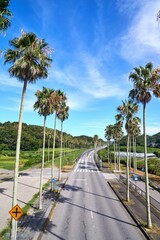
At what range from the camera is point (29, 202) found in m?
26.1

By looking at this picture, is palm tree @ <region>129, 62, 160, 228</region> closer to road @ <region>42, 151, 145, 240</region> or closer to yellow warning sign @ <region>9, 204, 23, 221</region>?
road @ <region>42, 151, 145, 240</region>

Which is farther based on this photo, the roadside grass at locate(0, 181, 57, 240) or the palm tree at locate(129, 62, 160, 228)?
the palm tree at locate(129, 62, 160, 228)

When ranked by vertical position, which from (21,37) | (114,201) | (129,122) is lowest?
(114,201)

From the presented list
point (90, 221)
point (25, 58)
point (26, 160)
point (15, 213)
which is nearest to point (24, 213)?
point (90, 221)

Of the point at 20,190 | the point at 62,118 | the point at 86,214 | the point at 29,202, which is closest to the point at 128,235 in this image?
the point at 86,214

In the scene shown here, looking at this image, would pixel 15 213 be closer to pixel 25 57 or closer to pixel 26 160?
pixel 25 57

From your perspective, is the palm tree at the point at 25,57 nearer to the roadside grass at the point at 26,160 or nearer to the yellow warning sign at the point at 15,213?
the yellow warning sign at the point at 15,213

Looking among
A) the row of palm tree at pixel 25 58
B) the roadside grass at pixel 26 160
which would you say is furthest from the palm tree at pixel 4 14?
the roadside grass at pixel 26 160

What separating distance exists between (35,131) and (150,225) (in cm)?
14679

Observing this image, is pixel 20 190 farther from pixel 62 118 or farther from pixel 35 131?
pixel 35 131

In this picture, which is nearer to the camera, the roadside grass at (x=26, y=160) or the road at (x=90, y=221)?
the road at (x=90, y=221)

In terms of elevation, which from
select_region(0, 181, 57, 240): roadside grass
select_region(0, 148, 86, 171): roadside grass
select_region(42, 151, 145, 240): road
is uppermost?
select_region(0, 148, 86, 171): roadside grass

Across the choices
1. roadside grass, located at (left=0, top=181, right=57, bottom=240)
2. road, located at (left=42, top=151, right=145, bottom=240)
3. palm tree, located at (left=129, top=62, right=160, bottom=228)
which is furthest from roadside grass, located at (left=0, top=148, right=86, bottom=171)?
palm tree, located at (left=129, top=62, right=160, bottom=228)

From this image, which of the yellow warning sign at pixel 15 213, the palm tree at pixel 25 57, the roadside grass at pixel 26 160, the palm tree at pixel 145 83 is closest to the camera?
the yellow warning sign at pixel 15 213
